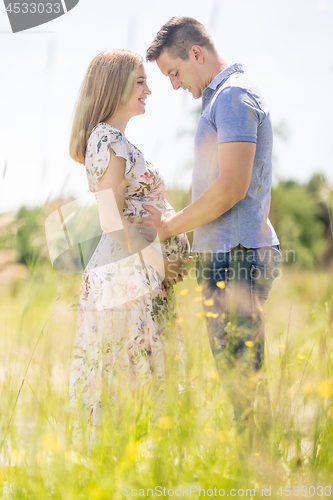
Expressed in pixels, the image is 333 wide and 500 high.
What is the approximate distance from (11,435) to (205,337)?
0.69 meters

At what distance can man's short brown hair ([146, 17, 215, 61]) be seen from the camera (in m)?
1.79

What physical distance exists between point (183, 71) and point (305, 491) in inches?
68.6

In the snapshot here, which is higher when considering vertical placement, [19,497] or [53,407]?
[53,407]

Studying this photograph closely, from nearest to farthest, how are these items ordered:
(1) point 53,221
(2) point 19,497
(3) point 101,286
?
(2) point 19,497, (1) point 53,221, (3) point 101,286

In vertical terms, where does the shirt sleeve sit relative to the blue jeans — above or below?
above

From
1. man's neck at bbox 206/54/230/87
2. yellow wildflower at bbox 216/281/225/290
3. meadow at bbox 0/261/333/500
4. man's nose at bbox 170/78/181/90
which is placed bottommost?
meadow at bbox 0/261/333/500

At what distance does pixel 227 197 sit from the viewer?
1523mm

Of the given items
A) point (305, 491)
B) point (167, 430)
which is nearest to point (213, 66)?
point (167, 430)

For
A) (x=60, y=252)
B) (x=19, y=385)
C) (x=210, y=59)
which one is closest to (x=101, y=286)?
(x=60, y=252)

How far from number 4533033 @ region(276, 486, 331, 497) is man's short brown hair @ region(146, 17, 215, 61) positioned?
5.82 feet

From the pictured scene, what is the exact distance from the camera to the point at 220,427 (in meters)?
1.13

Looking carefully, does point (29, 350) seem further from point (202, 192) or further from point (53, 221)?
point (202, 192)

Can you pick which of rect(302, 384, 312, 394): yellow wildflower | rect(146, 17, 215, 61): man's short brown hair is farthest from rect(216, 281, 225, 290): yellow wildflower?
rect(146, 17, 215, 61): man's short brown hair

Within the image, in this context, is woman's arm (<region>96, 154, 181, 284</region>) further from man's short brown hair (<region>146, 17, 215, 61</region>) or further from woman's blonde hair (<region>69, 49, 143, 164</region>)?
man's short brown hair (<region>146, 17, 215, 61</region>)
